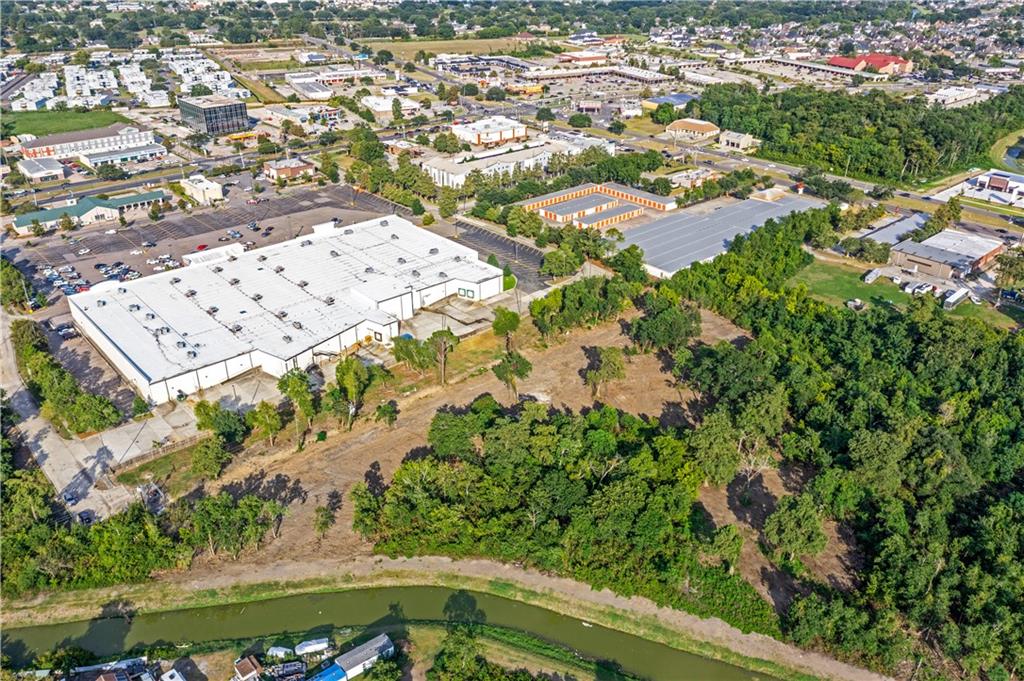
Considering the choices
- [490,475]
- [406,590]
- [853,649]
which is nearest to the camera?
[853,649]

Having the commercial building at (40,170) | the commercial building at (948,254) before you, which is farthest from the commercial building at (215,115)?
the commercial building at (948,254)

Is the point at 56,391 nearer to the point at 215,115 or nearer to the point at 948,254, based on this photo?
the point at 948,254

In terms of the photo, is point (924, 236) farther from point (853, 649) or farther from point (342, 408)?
point (342, 408)

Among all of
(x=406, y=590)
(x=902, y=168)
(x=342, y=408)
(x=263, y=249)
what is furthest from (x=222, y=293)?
(x=902, y=168)

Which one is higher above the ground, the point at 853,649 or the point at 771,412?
the point at 771,412

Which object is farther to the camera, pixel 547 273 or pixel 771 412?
pixel 547 273

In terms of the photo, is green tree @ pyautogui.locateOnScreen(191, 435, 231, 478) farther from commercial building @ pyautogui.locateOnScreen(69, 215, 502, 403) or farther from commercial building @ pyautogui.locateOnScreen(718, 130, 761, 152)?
commercial building @ pyautogui.locateOnScreen(718, 130, 761, 152)
